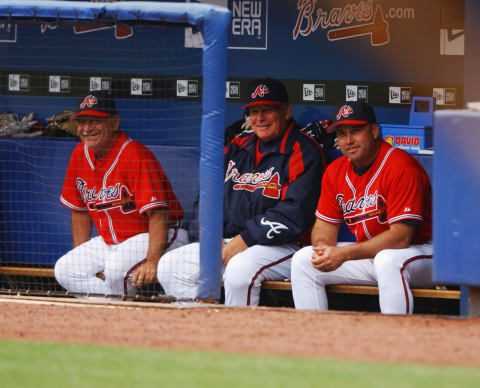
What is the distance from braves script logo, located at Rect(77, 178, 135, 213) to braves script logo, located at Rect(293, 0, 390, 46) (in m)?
2.08

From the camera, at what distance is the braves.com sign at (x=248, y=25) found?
268 inches

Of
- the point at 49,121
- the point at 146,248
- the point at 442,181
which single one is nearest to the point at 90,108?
the point at 146,248

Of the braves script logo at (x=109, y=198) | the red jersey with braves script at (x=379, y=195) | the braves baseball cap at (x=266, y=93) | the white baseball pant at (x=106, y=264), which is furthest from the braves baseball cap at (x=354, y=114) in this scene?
the braves script logo at (x=109, y=198)

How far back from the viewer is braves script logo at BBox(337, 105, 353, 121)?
5137mm

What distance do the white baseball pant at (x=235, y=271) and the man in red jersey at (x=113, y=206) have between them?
0.17m

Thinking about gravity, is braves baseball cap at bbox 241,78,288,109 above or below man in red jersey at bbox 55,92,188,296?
above

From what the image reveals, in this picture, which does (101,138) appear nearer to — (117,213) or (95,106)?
(95,106)

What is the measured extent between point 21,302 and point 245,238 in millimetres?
1264

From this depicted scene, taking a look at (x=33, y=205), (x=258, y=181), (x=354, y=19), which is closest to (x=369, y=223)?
(x=258, y=181)

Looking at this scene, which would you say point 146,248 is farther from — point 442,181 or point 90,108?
point 442,181

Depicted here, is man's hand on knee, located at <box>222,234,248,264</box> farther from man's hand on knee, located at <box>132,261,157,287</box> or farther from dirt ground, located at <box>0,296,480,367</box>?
dirt ground, located at <box>0,296,480,367</box>

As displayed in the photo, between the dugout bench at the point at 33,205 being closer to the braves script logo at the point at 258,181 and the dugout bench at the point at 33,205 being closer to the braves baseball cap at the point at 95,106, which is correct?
the braves baseball cap at the point at 95,106

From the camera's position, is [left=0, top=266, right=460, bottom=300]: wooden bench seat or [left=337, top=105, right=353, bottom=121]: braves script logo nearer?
[left=0, top=266, right=460, bottom=300]: wooden bench seat

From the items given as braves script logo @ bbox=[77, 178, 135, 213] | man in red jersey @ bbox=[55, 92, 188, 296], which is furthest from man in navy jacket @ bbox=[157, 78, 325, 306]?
braves script logo @ bbox=[77, 178, 135, 213]
